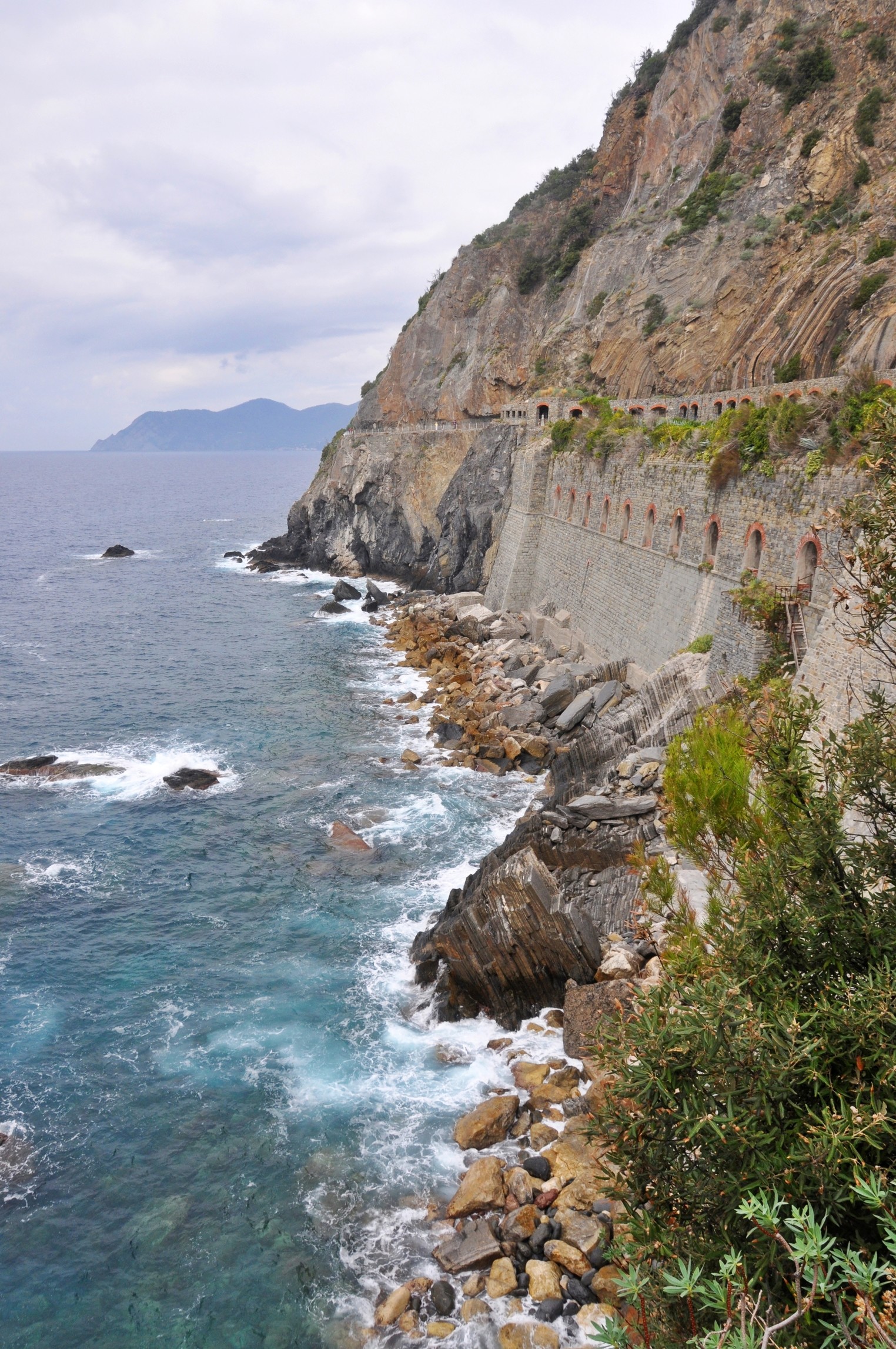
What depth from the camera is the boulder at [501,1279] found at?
11.0 meters

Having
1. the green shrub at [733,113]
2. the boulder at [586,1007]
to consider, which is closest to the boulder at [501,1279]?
the boulder at [586,1007]

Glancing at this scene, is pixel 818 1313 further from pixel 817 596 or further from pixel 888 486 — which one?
pixel 817 596

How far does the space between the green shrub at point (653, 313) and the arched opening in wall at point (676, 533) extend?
93.9ft

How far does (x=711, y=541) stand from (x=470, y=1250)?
64.8 ft

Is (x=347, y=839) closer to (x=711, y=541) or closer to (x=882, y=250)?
(x=711, y=541)

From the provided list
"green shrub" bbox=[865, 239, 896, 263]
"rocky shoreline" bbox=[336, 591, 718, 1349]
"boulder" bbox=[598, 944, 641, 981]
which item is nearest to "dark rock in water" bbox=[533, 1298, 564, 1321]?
"rocky shoreline" bbox=[336, 591, 718, 1349]

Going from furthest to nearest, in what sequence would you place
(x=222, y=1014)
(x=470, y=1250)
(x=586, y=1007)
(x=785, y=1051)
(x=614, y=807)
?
(x=614, y=807) → (x=222, y=1014) → (x=586, y=1007) → (x=470, y=1250) → (x=785, y=1051)

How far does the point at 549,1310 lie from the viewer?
10594 millimetres

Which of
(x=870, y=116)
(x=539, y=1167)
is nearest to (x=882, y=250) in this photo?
(x=870, y=116)

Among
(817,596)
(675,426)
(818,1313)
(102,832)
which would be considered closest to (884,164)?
(675,426)

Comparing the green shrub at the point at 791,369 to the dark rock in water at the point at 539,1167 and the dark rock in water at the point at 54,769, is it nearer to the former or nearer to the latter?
the dark rock in water at the point at 54,769

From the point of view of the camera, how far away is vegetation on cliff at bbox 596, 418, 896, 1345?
5.24 metres

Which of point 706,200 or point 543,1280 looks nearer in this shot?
point 543,1280

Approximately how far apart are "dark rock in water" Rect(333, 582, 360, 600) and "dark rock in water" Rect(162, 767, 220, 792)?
29823 mm
